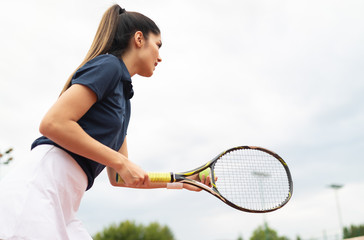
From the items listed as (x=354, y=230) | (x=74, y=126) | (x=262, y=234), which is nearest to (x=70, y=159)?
(x=74, y=126)

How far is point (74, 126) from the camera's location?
159cm

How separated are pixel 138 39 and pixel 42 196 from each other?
3.11 ft

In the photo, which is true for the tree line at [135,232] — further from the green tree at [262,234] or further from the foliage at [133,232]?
the green tree at [262,234]

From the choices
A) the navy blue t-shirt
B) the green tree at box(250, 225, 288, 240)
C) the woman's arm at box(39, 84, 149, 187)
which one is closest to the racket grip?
the navy blue t-shirt

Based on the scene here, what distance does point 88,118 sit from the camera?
1.72 metres

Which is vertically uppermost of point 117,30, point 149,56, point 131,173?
point 117,30

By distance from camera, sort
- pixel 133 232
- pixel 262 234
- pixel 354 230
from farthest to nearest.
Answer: pixel 262 234 < pixel 133 232 < pixel 354 230

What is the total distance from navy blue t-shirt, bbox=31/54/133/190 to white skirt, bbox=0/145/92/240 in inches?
2.4

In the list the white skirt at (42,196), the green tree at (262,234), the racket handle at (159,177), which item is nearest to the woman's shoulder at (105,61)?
the white skirt at (42,196)

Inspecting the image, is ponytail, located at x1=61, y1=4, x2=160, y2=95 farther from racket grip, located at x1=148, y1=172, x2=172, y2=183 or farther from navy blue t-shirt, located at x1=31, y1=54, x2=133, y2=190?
racket grip, located at x1=148, y1=172, x2=172, y2=183

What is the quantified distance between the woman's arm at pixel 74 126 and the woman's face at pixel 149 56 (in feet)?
1.68

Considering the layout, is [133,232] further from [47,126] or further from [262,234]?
[47,126]

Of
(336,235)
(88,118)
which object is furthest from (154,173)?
(336,235)

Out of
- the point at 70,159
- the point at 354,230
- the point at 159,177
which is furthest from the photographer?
the point at 354,230
